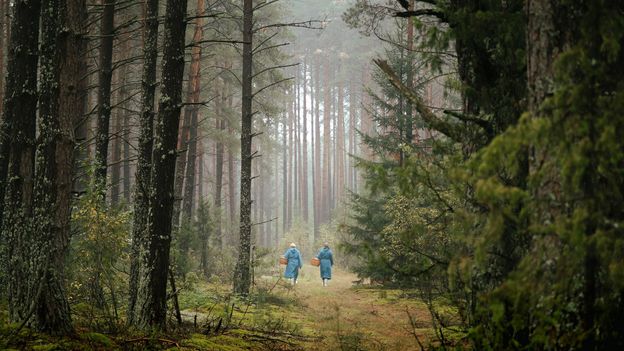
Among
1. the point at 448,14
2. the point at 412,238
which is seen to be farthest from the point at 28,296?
the point at 448,14

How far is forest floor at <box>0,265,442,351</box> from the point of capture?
17.2 feet

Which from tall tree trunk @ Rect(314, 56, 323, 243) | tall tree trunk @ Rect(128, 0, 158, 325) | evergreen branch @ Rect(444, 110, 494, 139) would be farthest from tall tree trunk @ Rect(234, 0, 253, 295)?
tall tree trunk @ Rect(314, 56, 323, 243)

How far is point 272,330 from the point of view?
8.30 meters

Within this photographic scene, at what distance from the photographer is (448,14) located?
4.29 meters

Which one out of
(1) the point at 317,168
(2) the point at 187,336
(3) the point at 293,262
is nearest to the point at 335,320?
(2) the point at 187,336

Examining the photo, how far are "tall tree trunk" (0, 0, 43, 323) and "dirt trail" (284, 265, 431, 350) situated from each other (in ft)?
12.6

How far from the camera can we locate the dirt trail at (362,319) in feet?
24.0

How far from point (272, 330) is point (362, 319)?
2.87 metres

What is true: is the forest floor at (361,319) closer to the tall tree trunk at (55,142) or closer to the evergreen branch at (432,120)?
the evergreen branch at (432,120)

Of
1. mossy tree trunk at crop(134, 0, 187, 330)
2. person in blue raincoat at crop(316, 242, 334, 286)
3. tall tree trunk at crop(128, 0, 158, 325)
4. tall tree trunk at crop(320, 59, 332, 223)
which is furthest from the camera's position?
tall tree trunk at crop(320, 59, 332, 223)

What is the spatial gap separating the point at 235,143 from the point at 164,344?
17.8 m

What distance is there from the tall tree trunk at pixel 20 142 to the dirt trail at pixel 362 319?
3.84 m

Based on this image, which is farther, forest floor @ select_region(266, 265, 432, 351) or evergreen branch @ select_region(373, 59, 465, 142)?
forest floor @ select_region(266, 265, 432, 351)

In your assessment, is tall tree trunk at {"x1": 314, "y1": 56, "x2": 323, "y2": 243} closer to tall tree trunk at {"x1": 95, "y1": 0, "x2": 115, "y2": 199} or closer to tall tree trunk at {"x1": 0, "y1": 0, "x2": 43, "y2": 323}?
tall tree trunk at {"x1": 95, "y1": 0, "x2": 115, "y2": 199}
